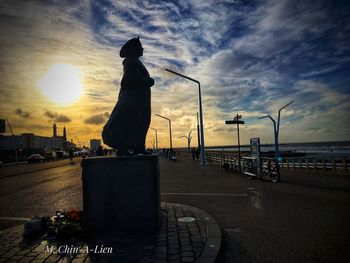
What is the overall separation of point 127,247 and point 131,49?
4387mm

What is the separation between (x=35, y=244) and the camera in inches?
184

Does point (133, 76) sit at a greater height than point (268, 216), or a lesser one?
A: greater

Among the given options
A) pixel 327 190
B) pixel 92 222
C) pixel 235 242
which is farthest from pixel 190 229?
pixel 327 190

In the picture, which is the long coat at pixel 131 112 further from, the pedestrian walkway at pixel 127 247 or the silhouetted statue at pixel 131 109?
the pedestrian walkway at pixel 127 247

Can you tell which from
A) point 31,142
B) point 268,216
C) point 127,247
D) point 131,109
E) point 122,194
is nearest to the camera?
point 127,247

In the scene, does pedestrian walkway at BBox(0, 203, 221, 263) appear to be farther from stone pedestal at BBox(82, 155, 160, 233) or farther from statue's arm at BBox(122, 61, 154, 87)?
statue's arm at BBox(122, 61, 154, 87)

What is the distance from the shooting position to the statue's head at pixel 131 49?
20.3 feet


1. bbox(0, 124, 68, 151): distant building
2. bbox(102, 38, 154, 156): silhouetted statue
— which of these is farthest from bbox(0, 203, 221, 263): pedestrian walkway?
bbox(0, 124, 68, 151): distant building

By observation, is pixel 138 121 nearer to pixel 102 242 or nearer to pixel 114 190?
pixel 114 190

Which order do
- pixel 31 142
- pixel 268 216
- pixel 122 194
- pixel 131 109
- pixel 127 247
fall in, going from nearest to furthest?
pixel 127 247 < pixel 122 194 < pixel 131 109 < pixel 268 216 < pixel 31 142

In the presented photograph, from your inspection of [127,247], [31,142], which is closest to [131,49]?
[127,247]

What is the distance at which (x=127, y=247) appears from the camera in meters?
4.40

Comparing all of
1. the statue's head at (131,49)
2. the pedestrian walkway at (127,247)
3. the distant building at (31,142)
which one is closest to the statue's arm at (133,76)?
the statue's head at (131,49)

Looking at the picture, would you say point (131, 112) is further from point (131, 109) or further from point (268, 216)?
point (268, 216)
